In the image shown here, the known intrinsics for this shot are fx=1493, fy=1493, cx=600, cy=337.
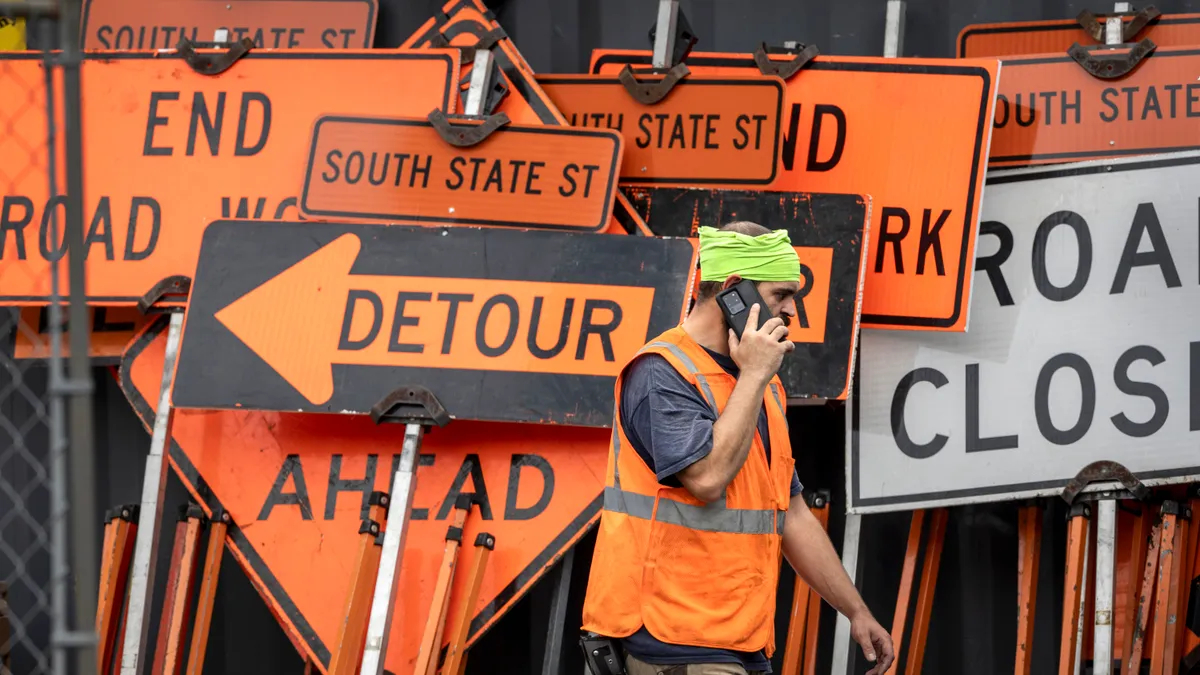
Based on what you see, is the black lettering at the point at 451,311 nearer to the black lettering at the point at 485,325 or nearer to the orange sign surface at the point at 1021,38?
the black lettering at the point at 485,325

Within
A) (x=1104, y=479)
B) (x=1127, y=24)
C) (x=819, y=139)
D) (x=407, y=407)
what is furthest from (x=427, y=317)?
(x=1127, y=24)

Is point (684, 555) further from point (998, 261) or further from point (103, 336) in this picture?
point (103, 336)

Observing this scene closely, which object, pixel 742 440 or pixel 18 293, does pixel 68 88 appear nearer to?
pixel 742 440

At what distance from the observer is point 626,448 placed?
3281 millimetres

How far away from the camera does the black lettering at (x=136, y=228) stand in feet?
16.2

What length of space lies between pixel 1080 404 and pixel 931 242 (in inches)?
26.7

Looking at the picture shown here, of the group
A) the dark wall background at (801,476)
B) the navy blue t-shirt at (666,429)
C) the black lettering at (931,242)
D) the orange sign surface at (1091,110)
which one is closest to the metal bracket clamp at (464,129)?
the dark wall background at (801,476)

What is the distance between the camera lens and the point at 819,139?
4.93 meters

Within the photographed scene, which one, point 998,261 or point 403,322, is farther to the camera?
point 998,261

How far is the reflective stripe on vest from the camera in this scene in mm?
3207

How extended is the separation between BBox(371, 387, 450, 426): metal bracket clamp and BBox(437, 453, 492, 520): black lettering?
21cm

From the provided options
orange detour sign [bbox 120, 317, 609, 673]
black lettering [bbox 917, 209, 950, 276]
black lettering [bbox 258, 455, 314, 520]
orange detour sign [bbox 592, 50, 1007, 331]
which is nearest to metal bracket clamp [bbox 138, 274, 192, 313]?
orange detour sign [bbox 120, 317, 609, 673]

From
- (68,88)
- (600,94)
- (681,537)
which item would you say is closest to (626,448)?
(681,537)

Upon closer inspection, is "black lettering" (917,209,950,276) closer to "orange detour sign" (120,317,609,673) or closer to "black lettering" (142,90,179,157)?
"orange detour sign" (120,317,609,673)
